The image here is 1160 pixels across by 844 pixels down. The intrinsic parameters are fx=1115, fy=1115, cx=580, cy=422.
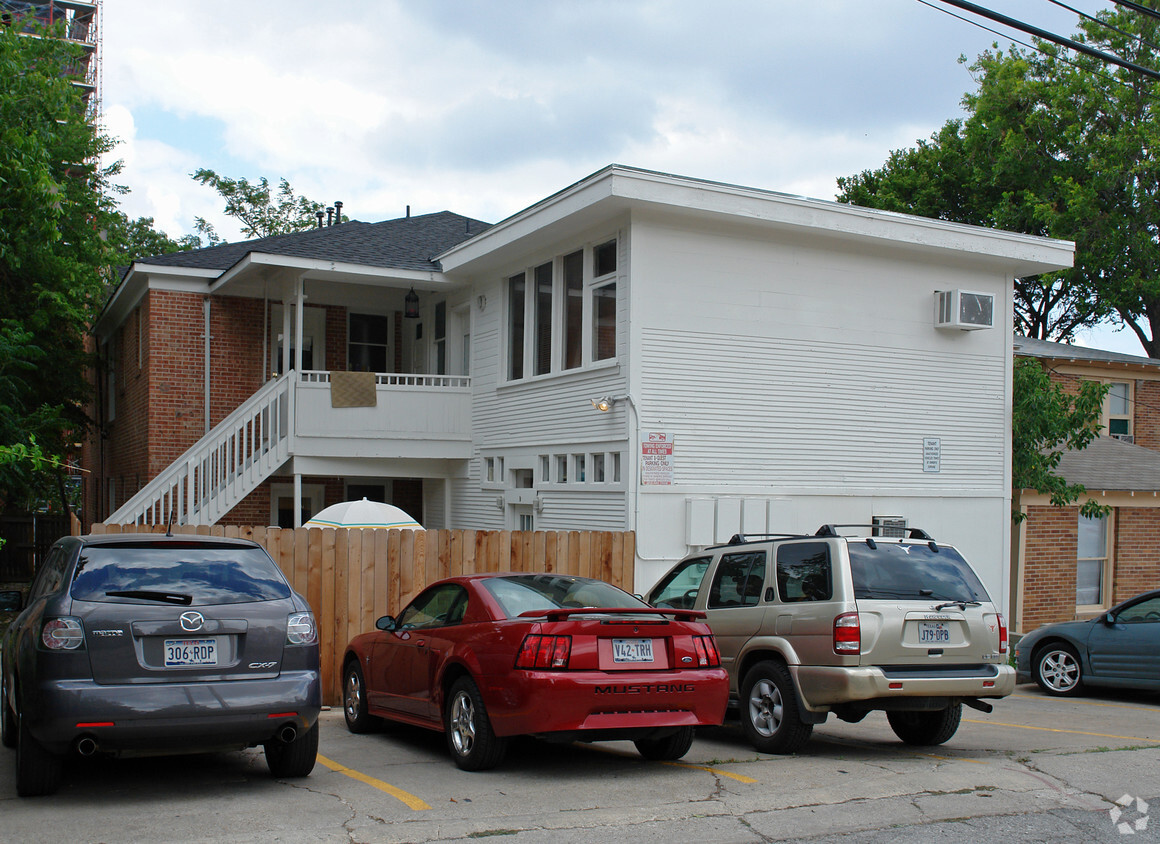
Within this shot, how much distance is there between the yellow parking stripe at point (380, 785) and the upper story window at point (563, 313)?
799 centimetres

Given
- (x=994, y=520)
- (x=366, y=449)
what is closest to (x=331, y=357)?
(x=366, y=449)

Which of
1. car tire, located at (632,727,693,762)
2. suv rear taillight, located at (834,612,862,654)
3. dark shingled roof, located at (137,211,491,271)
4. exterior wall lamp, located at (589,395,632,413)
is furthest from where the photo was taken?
dark shingled roof, located at (137,211,491,271)

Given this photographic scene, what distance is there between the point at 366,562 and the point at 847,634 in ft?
18.2

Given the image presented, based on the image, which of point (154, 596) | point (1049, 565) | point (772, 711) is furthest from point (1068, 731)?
point (1049, 565)

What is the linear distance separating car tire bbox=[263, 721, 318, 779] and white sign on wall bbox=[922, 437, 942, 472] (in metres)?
11.7

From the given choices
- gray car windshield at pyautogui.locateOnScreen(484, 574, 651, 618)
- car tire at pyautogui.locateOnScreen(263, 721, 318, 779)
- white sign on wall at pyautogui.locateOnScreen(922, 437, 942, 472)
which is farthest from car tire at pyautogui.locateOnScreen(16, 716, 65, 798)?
white sign on wall at pyautogui.locateOnScreen(922, 437, 942, 472)

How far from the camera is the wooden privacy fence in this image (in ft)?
37.3

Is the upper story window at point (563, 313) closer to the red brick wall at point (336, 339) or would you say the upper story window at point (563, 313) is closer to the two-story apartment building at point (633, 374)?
the two-story apartment building at point (633, 374)

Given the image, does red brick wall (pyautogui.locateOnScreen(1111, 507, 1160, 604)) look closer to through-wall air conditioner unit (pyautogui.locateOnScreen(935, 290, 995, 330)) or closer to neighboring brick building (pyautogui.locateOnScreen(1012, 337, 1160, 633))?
neighboring brick building (pyautogui.locateOnScreen(1012, 337, 1160, 633))

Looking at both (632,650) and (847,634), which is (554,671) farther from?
(847,634)

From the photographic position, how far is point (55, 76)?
18969 mm

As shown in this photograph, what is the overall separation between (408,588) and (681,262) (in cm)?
579

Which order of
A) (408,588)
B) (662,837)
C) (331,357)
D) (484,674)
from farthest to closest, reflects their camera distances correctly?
1. (331,357)
2. (408,588)
3. (484,674)
4. (662,837)

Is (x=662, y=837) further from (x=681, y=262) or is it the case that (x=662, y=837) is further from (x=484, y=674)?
(x=681, y=262)
